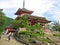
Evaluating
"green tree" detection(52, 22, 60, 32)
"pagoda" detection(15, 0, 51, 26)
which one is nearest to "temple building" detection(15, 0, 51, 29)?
"pagoda" detection(15, 0, 51, 26)

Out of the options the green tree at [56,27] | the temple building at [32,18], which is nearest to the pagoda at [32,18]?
the temple building at [32,18]

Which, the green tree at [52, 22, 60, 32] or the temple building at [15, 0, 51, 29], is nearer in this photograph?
the temple building at [15, 0, 51, 29]

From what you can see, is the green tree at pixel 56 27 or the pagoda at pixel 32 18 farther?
the green tree at pixel 56 27

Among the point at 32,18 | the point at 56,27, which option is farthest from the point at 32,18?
the point at 56,27

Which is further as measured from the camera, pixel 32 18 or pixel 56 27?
pixel 56 27

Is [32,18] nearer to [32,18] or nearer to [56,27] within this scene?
[32,18]

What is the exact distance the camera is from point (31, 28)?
54094 millimetres

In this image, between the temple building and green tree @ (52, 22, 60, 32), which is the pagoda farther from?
green tree @ (52, 22, 60, 32)

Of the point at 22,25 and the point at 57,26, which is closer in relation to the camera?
the point at 22,25

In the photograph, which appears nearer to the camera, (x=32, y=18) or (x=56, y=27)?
(x=32, y=18)

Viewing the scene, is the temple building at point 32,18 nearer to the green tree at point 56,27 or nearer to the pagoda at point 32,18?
the pagoda at point 32,18

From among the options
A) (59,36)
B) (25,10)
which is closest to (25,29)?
(59,36)

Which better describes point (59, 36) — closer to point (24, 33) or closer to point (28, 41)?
point (24, 33)

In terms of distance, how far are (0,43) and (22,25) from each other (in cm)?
1534
